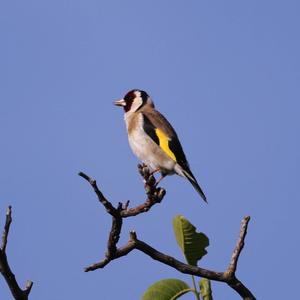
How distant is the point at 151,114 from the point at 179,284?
6.04m

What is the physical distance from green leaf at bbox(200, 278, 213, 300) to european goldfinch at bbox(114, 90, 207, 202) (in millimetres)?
4500

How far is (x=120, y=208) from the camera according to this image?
13.7ft

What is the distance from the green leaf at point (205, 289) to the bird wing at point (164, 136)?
500 cm

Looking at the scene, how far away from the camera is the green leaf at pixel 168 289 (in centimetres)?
347

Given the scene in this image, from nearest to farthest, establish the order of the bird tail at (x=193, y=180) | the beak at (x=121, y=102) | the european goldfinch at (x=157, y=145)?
the bird tail at (x=193, y=180) < the european goldfinch at (x=157, y=145) < the beak at (x=121, y=102)

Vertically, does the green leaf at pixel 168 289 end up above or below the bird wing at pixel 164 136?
below

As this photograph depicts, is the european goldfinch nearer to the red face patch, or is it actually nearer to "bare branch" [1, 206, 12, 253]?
the red face patch

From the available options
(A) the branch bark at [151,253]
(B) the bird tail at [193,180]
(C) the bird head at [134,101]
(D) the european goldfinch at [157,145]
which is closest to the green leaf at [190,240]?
(A) the branch bark at [151,253]

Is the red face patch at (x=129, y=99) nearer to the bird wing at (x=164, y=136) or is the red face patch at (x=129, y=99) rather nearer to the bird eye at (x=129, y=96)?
the bird eye at (x=129, y=96)

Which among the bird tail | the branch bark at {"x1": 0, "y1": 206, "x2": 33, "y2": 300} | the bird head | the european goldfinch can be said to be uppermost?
the bird head

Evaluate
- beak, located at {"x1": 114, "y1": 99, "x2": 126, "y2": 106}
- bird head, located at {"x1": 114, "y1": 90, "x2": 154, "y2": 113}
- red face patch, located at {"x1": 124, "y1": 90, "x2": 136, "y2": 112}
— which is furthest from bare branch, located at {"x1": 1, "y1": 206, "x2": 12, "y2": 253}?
beak, located at {"x1": 114, "y1": 99, "x2": 126, "y2": 106}

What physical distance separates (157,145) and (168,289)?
17.0ft

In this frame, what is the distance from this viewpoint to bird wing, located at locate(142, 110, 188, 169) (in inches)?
334

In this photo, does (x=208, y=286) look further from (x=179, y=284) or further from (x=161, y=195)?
(x=161, y=195)
